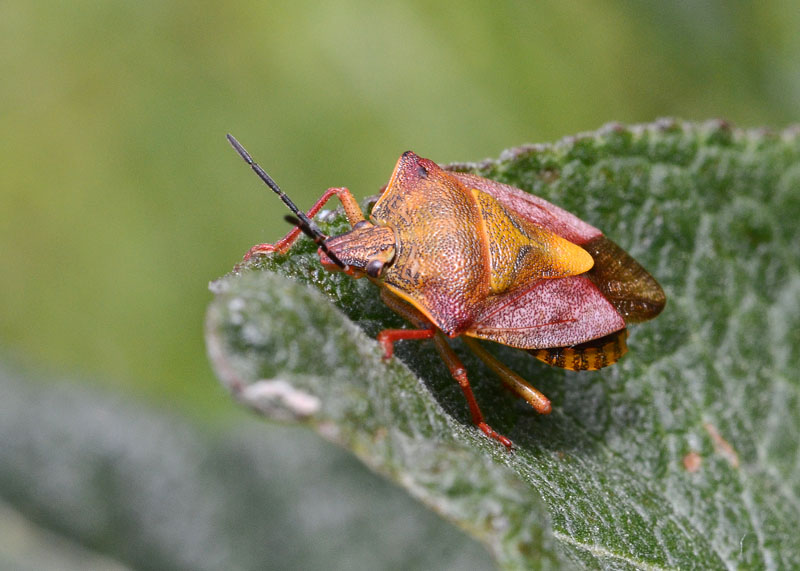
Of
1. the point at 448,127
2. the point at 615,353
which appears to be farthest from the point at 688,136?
the point at 448,127

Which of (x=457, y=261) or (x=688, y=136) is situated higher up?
(x=688, y=136)

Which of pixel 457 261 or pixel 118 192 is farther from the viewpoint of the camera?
pixel 118 192

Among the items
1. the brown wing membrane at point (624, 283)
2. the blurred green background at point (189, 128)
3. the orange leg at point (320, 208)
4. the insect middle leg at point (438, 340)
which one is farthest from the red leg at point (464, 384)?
the blurred green background at point (189, 128)

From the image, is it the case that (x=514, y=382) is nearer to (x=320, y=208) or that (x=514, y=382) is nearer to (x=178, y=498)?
(x=320, y=208)

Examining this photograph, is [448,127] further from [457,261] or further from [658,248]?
[457,261]

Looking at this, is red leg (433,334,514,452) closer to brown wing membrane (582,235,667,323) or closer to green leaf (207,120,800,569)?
green leaf (207,120,800,569)

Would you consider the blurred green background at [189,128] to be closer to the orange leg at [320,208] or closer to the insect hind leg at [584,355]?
the orange leg at [320,208]
